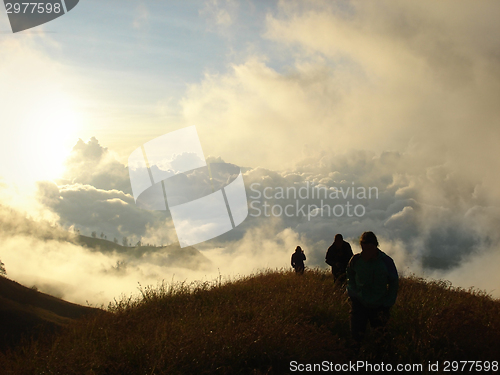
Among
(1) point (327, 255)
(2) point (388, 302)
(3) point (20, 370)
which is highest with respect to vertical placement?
(1) point (327, 255)

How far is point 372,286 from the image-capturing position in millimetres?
4523

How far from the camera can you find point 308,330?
5008mm

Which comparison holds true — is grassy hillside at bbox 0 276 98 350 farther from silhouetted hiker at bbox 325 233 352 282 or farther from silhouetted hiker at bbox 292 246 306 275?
silhouetted hiker at bbox 325 233 352 282

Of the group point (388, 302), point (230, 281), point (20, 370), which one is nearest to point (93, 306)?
point (20, 370)

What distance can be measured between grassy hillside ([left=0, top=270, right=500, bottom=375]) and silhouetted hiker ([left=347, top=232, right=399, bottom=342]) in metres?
0.28

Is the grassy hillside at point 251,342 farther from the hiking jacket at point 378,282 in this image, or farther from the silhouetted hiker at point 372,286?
the hiking jacket at point 378,282

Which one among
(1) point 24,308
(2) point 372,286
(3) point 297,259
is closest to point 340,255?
(2) point 372,286

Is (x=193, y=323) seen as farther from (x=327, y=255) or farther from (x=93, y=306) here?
(x=327, y=255)

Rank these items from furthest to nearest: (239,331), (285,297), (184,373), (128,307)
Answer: (128,307) < (285,297) < (239,331) < (184,373)

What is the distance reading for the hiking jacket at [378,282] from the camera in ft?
14.7

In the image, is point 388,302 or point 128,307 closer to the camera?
point 388,302

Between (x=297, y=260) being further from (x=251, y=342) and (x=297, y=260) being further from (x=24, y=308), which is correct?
(x=24, y=308)

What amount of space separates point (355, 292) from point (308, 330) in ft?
3.32

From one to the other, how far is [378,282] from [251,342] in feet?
6.48
